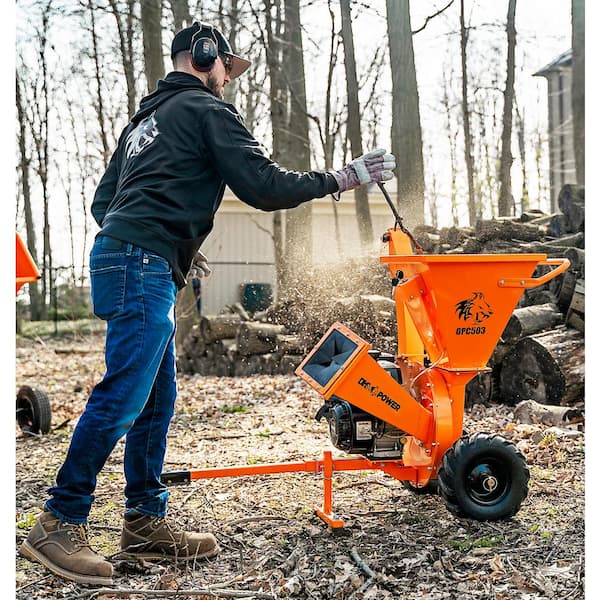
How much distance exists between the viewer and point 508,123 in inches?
532

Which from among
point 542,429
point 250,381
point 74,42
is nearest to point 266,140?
point 74,42

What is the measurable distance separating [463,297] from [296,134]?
9217 millimetres

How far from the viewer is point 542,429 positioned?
A: 5504 mm

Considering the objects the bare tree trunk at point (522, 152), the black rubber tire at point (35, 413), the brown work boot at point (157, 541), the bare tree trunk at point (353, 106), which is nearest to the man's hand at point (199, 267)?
the brown work boot at point (157, 541)

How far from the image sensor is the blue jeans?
10.2 ft

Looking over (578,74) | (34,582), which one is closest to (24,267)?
(34,582)

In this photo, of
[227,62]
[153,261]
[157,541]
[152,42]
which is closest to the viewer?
[153,261]

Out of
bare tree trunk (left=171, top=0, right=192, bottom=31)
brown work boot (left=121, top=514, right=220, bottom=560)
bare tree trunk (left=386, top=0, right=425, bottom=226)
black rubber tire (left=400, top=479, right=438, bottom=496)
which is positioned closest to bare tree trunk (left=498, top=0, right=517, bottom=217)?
bare tree trunk (left=386, top=0, right=425, bottom=226)

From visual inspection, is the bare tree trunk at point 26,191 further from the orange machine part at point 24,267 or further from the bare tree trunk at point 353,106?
the orange machine part at point 24,267

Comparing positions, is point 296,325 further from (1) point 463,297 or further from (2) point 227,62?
(2) point 227,62

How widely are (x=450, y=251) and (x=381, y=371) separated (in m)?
4.96

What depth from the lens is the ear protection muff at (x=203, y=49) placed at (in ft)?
11.3

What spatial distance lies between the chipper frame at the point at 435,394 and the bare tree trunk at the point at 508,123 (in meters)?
8.95

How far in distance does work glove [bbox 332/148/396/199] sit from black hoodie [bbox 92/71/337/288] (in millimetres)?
47
